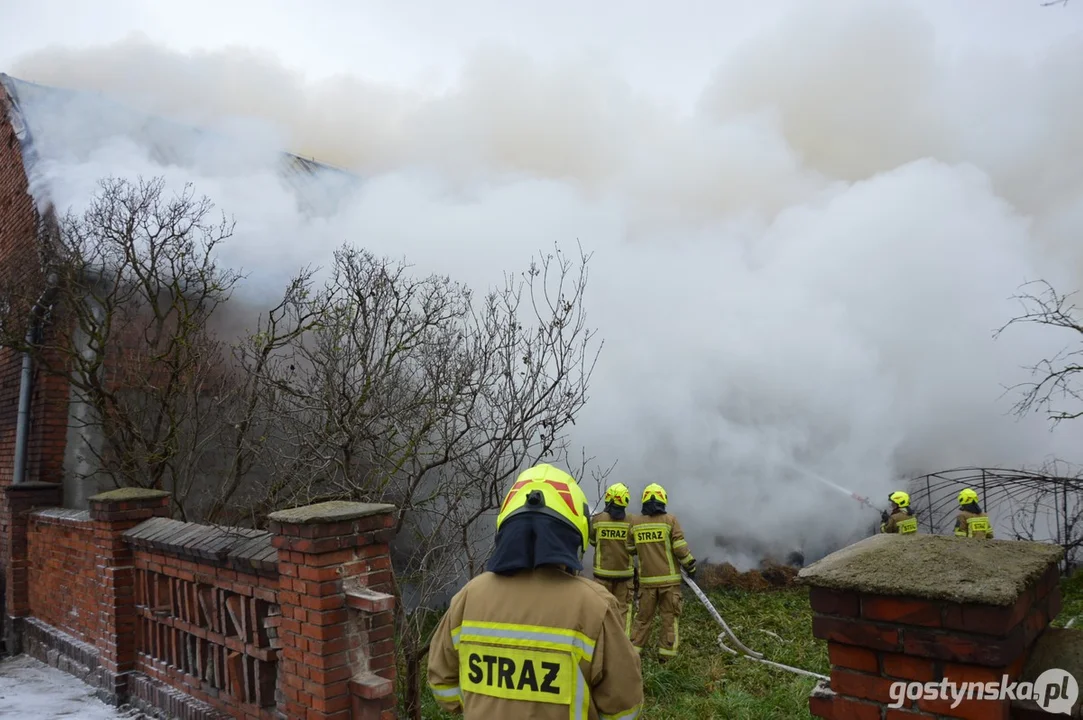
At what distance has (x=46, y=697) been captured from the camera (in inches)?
193

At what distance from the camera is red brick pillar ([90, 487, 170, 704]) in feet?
14.9

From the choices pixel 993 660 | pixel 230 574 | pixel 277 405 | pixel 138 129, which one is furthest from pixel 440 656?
pixel 138 129

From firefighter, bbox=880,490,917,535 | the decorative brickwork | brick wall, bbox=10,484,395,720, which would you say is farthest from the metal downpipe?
firefighter, bbox=880,490,917,535

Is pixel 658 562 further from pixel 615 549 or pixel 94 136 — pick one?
pixel 94 136

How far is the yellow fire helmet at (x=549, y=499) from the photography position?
6.78ft

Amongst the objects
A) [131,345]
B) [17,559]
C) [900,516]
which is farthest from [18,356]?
[900,516]

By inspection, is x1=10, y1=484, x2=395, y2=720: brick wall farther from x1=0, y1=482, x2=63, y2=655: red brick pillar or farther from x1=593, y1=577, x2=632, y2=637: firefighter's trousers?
x1=593, y1=577, x2=632, y2=637: firefighter's trousers

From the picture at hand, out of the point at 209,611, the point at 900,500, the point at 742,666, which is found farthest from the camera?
the point at 900,500

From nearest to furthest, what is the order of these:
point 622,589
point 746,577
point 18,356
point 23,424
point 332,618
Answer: point 332,618 < point 23,424 < point 622,589 < point 18,356 < point 746,577

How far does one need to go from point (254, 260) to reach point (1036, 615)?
828 centimetres

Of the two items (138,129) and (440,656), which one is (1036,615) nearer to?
(440,656)

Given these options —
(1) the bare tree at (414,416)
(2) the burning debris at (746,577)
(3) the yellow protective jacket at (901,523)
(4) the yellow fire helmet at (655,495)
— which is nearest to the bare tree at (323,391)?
(1) the bare tree at (414,416)

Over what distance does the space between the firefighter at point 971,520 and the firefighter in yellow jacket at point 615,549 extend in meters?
4.94

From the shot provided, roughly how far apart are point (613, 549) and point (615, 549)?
2cm
